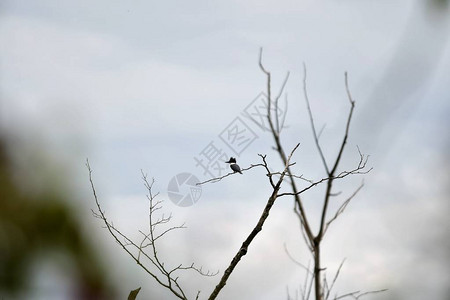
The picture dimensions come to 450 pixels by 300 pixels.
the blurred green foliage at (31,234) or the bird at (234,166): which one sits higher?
the bird at (234,166)

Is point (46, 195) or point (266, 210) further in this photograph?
point (46, 195)

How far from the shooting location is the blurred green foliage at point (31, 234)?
2.10 m

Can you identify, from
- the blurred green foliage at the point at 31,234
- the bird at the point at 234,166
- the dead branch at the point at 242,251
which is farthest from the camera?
the bird at the point at 234,166

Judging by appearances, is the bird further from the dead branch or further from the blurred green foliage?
the blurred green foliage

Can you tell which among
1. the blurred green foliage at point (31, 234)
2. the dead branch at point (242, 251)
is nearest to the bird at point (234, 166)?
the dead branch at point (242, 251)

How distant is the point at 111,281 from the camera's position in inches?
78.6

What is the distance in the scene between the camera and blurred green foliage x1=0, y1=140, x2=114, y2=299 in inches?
82.6

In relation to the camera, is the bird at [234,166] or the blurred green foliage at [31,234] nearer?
the blurred green foliage at [31,234]

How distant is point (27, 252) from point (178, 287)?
2.00 feet

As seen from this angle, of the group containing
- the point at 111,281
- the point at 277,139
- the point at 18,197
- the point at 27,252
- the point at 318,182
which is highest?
the point at 277,139

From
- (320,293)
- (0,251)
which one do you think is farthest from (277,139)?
(0,251)

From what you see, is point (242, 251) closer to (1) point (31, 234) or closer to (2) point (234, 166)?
(2) point (234, 166)

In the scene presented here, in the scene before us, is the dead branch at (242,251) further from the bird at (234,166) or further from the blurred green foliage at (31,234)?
the blurred green foliage at (31,234)

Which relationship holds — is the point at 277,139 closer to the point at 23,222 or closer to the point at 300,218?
the point at 300,218
